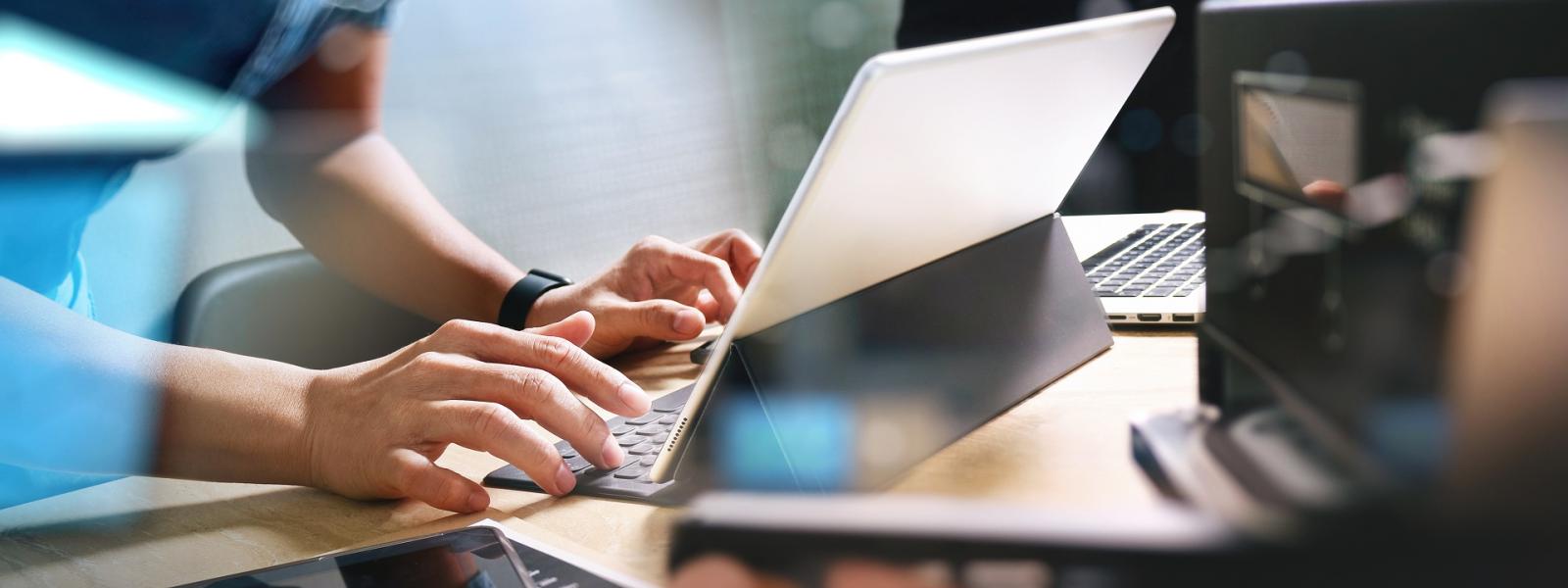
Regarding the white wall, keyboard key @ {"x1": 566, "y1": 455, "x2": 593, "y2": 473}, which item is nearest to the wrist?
keyboard key @ {"x1": 566, "y1": 455, "x2": 593, "y2": 473}

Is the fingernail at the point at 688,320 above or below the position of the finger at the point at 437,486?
above

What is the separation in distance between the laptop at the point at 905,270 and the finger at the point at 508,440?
2cm

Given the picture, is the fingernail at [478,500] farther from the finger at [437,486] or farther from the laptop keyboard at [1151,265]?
the laptop keyboard at [1151,265]

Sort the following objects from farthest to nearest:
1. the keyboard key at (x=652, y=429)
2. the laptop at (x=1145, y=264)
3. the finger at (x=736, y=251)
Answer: the finger at (x=736, y=251) → the laptop at (x=1145, y=264) → the keyboard key at (x=652, y=429)

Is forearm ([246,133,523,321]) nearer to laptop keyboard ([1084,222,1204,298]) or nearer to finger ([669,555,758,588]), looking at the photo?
laptop keyboard ([1084,222,1204,298])

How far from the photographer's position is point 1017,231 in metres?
0.68

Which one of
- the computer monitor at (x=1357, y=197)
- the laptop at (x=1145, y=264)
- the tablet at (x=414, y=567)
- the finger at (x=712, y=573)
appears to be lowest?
the tablet at (x=414, y=567)

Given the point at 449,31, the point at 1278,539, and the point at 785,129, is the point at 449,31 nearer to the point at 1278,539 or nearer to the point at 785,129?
the point at 785,129

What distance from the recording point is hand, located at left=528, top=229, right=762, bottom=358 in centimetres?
94

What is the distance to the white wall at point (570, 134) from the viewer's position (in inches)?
66.2

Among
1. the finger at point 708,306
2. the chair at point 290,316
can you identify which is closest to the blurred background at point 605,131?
the chair at point 290,316

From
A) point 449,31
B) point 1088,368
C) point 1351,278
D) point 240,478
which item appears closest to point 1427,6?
point 1351,278

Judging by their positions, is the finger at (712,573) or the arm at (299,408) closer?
the finger at (712,573)

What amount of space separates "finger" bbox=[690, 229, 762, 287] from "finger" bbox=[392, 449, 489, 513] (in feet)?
1.54
